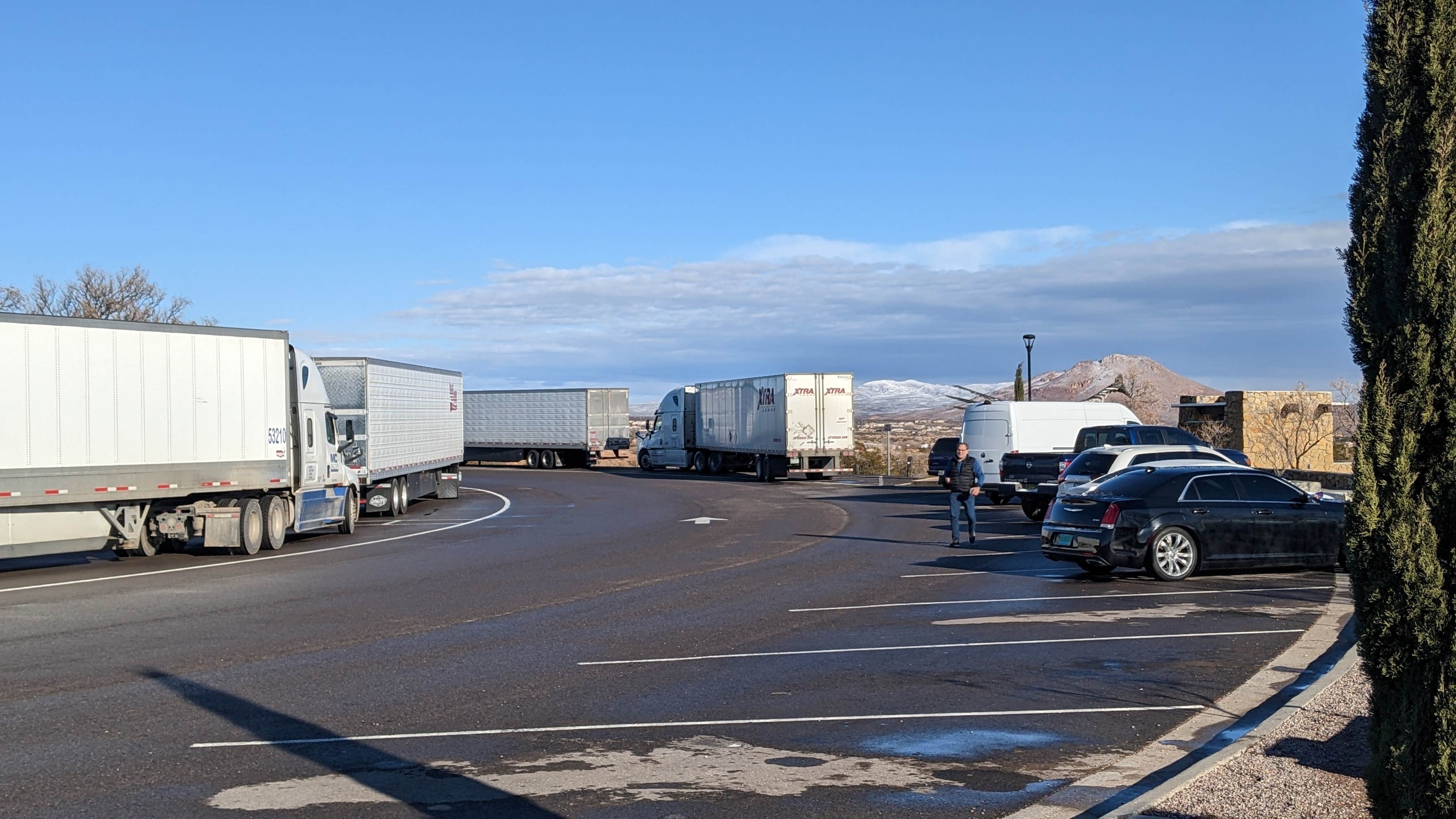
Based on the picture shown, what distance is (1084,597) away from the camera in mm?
15047

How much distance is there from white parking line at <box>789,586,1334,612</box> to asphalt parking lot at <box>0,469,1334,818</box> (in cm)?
8

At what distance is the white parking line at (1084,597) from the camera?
14555 millimetres

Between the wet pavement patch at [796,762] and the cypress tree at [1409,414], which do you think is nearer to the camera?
the cypress tree at [1409,414]

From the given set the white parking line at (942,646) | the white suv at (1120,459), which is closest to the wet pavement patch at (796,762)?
the white parking line at (942,646)

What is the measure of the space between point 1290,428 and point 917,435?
254ft

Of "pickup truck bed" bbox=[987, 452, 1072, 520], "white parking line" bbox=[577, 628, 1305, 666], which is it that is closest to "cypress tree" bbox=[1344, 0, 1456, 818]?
"white parking line" bbox=[577, 628, 1305, 666]

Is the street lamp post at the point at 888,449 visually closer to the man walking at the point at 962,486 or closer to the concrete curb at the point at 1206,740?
the man walking at the point at 962,486

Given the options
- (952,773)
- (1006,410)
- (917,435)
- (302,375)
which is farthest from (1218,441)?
(917,435)

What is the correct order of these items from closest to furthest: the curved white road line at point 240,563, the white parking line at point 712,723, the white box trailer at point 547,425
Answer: the white parking line at point 712,723
the curved white road line at point 240,563
the white box trailer at point 547,425

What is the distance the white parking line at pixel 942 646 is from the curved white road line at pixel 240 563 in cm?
1024

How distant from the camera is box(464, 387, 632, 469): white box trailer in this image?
62.4 m

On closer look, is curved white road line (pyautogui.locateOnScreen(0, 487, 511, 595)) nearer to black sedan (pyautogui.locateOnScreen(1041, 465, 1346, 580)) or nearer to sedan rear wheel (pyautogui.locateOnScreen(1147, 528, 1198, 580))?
black sedan (pyautogui.locateOnScreen(1041, 465, 1346, 580))

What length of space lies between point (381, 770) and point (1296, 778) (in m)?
5.00

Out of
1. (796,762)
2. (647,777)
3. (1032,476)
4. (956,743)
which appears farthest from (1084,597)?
(1032,476)
